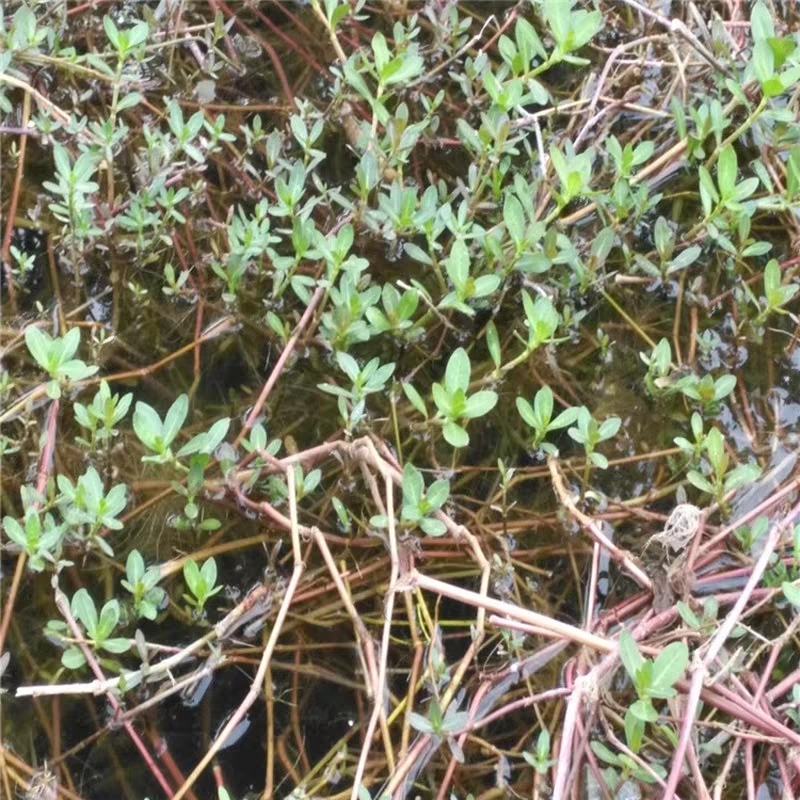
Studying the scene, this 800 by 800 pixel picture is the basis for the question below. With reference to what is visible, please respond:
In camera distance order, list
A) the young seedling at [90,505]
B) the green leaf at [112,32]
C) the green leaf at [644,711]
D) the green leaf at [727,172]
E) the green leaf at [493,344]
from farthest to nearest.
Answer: the green leaf at [112,32], the green leaf at [727,172], the green leaf at [493,344], the young seedling at [90,505], the green leaf at [644,711]

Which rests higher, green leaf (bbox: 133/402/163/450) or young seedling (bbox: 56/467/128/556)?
green leaf (bbox: 133/402/163/450)

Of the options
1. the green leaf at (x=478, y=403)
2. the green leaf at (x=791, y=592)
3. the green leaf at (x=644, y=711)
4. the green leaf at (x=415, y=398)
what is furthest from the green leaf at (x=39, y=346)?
the green leaf at (x=791, y=592)

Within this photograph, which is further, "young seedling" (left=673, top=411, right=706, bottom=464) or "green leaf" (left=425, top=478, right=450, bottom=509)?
"young seedling" (left=673, top=411, right=706, bottom=464)

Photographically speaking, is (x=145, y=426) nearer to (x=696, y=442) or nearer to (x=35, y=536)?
(x=35, y=536)

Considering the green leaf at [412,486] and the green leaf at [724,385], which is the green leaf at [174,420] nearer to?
the green leaf at [412,486]

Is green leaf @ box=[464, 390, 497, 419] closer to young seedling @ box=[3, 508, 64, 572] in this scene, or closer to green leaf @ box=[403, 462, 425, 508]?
green leaf @ box=[403, 462, 425, 508]

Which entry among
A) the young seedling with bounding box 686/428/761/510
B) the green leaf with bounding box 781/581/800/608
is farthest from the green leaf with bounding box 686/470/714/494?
the green leaf with bounding box 781/581/800/608

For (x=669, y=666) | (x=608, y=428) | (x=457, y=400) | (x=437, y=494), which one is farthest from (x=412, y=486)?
(x=669, y=666)

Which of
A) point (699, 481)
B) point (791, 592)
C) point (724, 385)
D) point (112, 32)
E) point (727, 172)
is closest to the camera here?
point (791, 592)

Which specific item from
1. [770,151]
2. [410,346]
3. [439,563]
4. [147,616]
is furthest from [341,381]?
[770,151]
